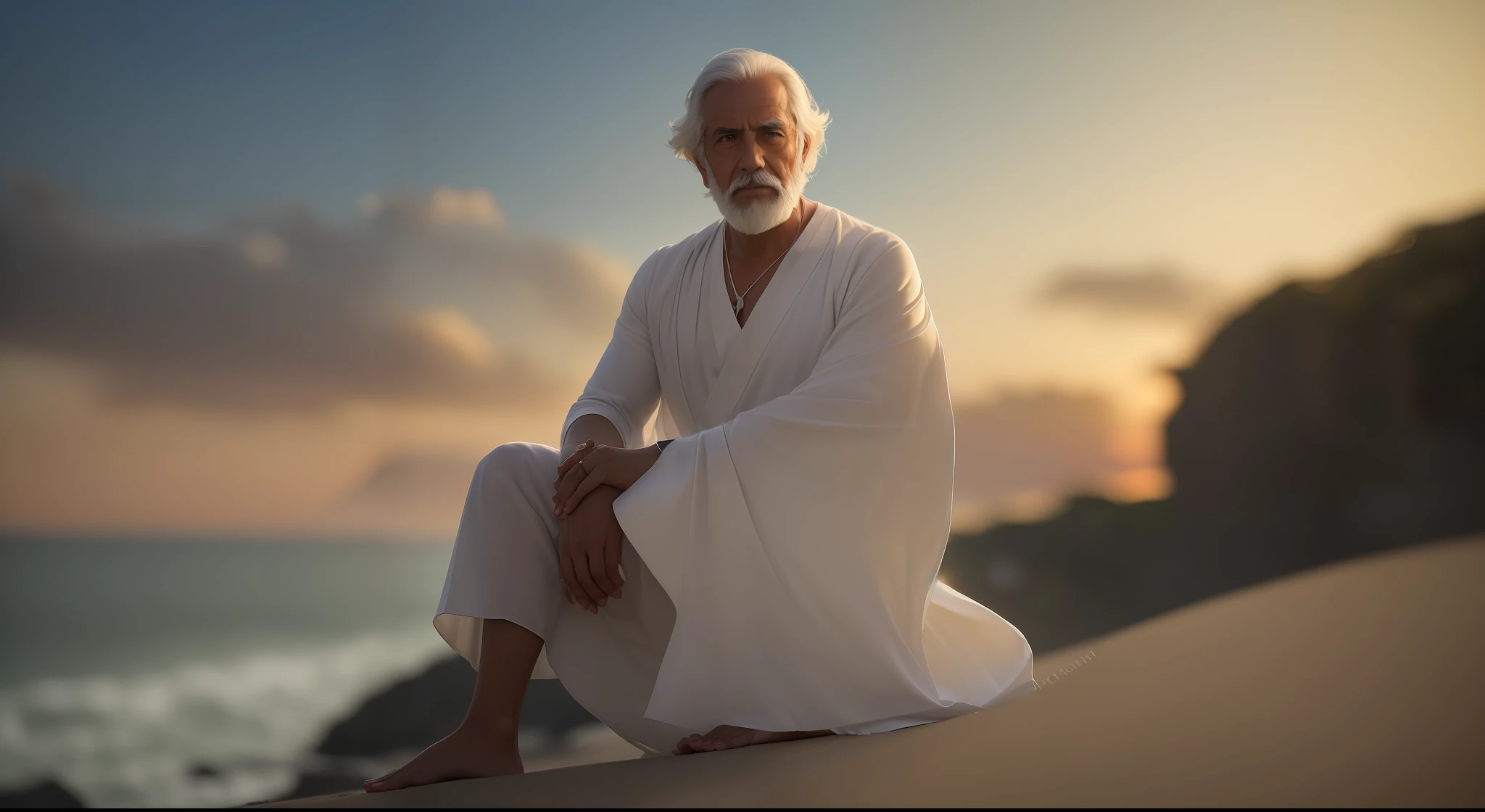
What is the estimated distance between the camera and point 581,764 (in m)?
1.54

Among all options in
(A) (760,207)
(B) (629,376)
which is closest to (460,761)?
(B) (629,376)

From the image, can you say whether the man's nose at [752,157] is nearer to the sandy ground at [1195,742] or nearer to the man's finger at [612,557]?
the man's finger at [612,557]

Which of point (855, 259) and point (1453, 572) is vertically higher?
point (855, 259)

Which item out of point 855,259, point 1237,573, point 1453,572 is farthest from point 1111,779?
point 1237,573

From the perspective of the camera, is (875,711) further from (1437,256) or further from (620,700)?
(1437,256)

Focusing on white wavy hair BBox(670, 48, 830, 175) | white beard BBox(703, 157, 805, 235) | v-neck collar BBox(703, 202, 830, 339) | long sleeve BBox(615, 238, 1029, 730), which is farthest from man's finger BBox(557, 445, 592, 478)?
white wavy hair BBox(670, 48, 830, 175)

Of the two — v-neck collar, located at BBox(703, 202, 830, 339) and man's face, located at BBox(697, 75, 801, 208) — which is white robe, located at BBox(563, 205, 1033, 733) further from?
man's face, located at BBox(697, 75, 801, 208)

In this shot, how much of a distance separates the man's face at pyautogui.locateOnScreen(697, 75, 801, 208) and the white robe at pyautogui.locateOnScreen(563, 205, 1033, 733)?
17 centimetres

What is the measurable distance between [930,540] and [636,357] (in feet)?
2.56

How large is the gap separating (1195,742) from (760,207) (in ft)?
4.27

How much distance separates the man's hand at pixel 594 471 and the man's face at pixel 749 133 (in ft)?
2.12

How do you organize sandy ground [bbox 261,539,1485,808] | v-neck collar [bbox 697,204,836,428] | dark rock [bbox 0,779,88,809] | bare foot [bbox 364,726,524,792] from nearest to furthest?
1. sandy ground [bbox 261,539,1485,808]
2. bare foot [bbox 364,726,524,792]
3. v-neck collar [bbox 697,204,836,428]
4. dark rock [bbox 0,779,88,809]

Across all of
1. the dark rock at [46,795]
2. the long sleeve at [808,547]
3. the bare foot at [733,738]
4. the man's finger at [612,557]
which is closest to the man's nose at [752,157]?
the long sleeve at [808,547]

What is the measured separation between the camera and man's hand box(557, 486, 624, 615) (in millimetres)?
1686
